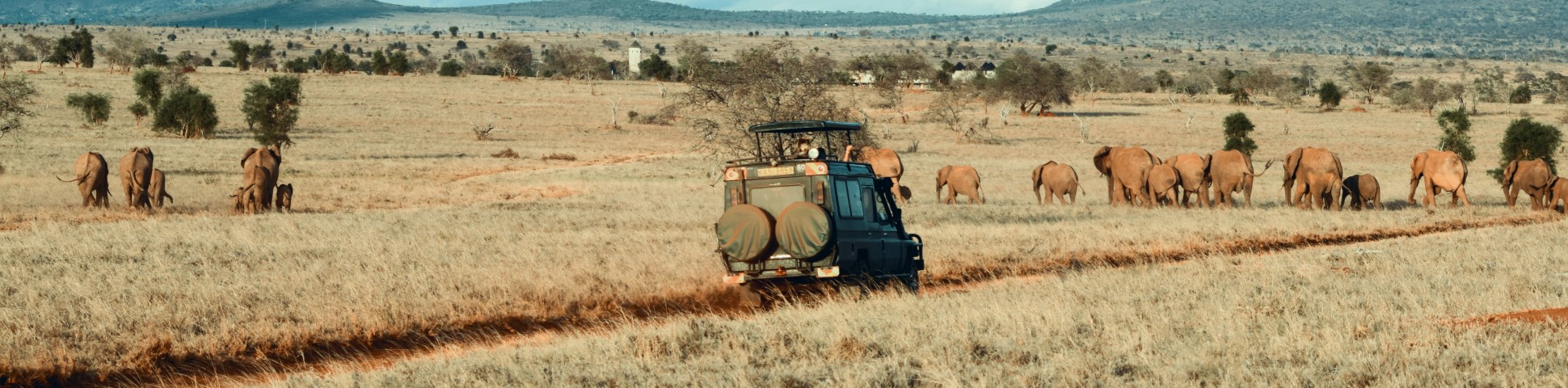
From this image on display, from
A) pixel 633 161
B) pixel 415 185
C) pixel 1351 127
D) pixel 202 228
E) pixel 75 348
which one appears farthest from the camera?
pixel 1351 127

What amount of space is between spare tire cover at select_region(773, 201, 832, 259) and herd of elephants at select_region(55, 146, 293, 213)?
1581 centimetres

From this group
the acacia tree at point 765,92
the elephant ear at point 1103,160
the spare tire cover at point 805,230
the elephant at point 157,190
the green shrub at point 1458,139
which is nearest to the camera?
the spare tire cover at point 805,230

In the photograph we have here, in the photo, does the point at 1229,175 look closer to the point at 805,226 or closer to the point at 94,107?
the point at 805,226

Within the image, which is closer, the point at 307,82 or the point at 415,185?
the point at 415,185

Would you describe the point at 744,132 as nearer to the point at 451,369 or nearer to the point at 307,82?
the point at 451,369

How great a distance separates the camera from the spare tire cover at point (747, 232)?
12.8m

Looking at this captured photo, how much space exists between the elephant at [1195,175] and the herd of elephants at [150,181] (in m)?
19.2

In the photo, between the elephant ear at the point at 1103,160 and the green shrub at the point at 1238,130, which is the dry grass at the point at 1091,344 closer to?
the elephant ear at the point at 1103,160

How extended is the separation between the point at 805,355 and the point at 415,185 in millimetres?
27391

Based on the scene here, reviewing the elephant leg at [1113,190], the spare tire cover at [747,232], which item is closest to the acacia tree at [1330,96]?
the elephant leg at [1113,190]

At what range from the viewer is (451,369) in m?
8.70

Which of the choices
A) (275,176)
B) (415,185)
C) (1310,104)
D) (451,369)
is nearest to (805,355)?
(451,369)

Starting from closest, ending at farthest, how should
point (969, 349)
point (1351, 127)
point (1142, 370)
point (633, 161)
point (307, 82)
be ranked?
point (1142, 370), point (969, 349), point (633, 161), point (1351, 127), point (307, 82)

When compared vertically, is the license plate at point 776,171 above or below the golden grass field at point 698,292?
above
